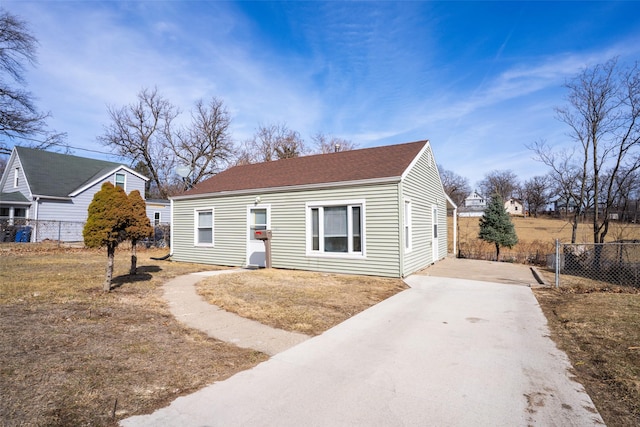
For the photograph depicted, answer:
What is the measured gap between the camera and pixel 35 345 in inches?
153

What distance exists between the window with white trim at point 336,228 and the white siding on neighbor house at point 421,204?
1.37 meters

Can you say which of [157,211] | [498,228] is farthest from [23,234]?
[498,228]

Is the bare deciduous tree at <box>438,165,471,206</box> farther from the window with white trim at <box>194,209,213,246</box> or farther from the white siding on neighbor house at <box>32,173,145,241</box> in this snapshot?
the white siding on neighbor house at <box>32,173,145,241</box>

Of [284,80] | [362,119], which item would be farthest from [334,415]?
[362,119]

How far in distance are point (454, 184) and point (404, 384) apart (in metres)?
62.5

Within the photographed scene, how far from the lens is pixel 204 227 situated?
1349cm

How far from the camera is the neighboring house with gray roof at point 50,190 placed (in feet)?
65.7

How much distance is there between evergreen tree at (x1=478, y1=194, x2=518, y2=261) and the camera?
51.0 ft

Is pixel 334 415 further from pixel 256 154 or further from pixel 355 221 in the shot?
pixel 256 154

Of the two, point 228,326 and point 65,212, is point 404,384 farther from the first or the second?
point 65,212

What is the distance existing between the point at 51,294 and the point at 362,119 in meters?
19.0

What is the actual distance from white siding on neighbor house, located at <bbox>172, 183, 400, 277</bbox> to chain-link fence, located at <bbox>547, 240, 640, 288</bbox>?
4.13 metres

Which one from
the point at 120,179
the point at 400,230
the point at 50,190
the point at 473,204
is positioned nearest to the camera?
the point at 400,230

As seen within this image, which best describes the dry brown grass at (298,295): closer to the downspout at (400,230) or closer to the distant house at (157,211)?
the downspout at (400,230)
